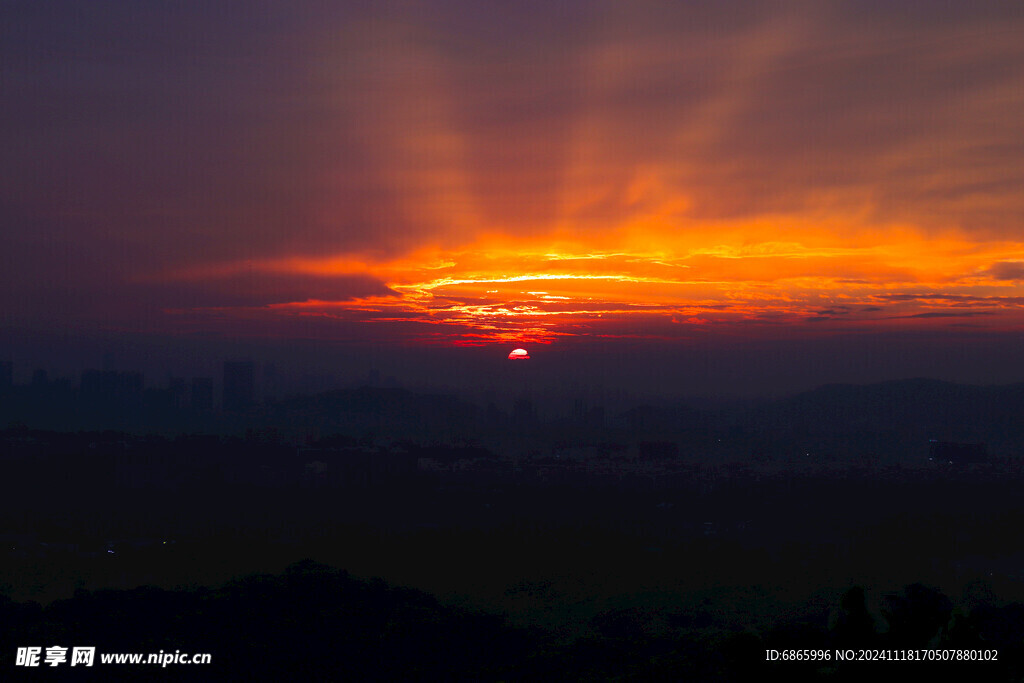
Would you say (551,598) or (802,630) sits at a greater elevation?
(802,630)

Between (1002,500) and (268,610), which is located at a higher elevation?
(268,610)

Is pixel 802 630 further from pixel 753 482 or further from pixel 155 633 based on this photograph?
pixel 753 482

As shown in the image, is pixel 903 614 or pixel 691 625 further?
pixel 691 625

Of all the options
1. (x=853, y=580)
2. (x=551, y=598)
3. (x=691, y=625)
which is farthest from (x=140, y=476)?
(x=853, y=580)

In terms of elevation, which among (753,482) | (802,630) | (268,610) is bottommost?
(753,482)

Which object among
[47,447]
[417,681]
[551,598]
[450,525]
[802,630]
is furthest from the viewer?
[47,447]

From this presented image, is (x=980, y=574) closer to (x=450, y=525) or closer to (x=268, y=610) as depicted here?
(x=450, y=525)

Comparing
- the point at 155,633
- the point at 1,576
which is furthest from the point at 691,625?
the point at 1,576

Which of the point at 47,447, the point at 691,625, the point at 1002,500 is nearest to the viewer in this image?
the point at 691,625

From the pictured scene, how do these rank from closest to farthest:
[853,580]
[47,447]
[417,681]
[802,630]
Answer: [802,630] → [417,681] → [853,580] → [47,447]
